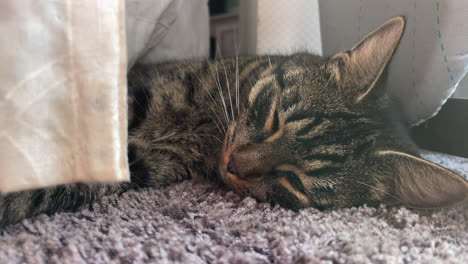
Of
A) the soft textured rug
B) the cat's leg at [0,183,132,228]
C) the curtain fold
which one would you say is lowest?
the soft textured rug

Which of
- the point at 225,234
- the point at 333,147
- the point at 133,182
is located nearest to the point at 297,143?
the point at 333,147

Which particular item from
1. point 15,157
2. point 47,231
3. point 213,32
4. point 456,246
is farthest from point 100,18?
point 213,32

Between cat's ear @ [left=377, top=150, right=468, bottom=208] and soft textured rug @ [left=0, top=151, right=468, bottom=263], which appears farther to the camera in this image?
cat's ear @ [left=377, top=150, right=468, bottom=208]

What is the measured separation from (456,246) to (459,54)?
2.02 ft

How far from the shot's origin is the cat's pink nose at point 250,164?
0.79m

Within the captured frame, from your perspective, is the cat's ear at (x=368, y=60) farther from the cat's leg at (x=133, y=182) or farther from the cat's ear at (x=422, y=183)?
the cat's leg at (x=133, y=182)

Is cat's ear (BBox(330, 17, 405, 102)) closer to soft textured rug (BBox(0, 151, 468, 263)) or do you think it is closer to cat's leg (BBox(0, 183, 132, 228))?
soft textured rug (BBox(0, 151, 468, 263))

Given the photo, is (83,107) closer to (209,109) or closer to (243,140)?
(243,140)

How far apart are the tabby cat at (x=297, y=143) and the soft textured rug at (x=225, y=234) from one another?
47 mm

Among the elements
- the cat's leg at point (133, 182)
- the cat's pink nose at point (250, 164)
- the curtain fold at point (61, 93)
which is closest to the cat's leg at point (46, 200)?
the cat's leg at point (133, 182)

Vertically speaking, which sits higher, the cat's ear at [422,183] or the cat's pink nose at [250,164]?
the cat's pink nose at [250,164]

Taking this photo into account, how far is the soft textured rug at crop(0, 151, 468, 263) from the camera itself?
54 cm

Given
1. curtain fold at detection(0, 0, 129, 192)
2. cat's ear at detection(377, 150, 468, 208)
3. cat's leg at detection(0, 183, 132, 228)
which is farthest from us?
cat's ear at detection(377, 150, 468, 208)

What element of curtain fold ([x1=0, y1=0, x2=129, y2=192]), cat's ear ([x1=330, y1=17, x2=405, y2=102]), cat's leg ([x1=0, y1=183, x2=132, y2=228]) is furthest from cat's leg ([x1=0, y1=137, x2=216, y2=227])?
cat's ear ([x1=330, y1=17, x2=405, y2=102])
